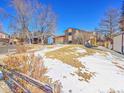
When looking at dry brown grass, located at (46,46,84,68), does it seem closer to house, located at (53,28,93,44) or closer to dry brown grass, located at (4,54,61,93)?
dry brown grass, located at (4,54,61,93)

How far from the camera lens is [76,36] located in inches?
2484

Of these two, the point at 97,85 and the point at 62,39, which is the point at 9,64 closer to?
the point at 97,85

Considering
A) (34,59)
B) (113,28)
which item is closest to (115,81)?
(34,59)

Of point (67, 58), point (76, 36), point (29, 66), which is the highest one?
point (76, 36)

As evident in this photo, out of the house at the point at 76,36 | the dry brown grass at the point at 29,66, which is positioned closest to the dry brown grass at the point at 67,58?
the dry brown grass at the point at 29,66

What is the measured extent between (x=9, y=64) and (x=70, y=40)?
2430 inches

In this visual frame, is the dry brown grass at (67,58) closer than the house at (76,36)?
Yes

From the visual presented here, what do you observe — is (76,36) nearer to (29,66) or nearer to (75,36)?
(75,36)

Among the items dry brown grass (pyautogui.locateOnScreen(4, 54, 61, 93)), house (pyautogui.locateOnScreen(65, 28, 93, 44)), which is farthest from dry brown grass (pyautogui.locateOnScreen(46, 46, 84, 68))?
house (pyautogui.locateOnScreen(65, 28, 93, 44))

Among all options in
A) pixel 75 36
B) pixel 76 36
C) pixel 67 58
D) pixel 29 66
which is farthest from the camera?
pixel 75 36

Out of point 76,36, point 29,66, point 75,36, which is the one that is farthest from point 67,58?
point 75,36

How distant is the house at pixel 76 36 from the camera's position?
59.6 metres

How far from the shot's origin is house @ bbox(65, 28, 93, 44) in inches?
2346

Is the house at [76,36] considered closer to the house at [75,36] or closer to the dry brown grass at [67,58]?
the house at [75,36]
